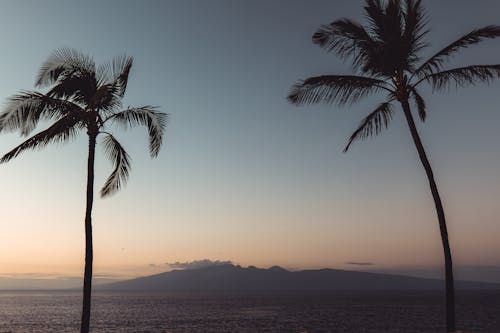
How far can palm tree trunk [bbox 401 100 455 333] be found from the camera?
14.5 metres

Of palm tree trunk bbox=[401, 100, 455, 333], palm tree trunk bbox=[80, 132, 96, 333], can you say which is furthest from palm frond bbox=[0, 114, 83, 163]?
palm tree trunk bbox=[401, 100, 455, 333]

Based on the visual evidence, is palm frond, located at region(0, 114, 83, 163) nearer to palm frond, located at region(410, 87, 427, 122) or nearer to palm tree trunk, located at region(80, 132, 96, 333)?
palm tree trunk, located at region(80, 132, 96, 333)

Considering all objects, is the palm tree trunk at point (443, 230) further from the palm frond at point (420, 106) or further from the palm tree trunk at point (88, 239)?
the palm tree trunk at point (88, 239)

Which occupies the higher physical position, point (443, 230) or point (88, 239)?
point (443, 230)

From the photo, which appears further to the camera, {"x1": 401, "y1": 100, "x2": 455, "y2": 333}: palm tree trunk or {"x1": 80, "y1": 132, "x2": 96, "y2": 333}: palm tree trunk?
{"x1": 80, "y1": 132, "x2": 96, "y2": 333}: palm tree trunk

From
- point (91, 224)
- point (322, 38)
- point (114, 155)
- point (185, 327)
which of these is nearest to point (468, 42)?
point (322, 38)

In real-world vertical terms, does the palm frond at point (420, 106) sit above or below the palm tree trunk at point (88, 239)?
above

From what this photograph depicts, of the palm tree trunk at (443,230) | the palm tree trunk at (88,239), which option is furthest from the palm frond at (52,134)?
the palm tree trunk at (443,230)

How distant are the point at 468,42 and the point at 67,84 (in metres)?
13.4

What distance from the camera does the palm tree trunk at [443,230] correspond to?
14523 mm

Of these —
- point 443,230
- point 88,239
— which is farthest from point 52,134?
point 443,230

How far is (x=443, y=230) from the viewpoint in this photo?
595 inches

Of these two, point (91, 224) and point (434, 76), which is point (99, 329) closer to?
point (91, 224)

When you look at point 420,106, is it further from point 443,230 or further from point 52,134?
point 52,134
